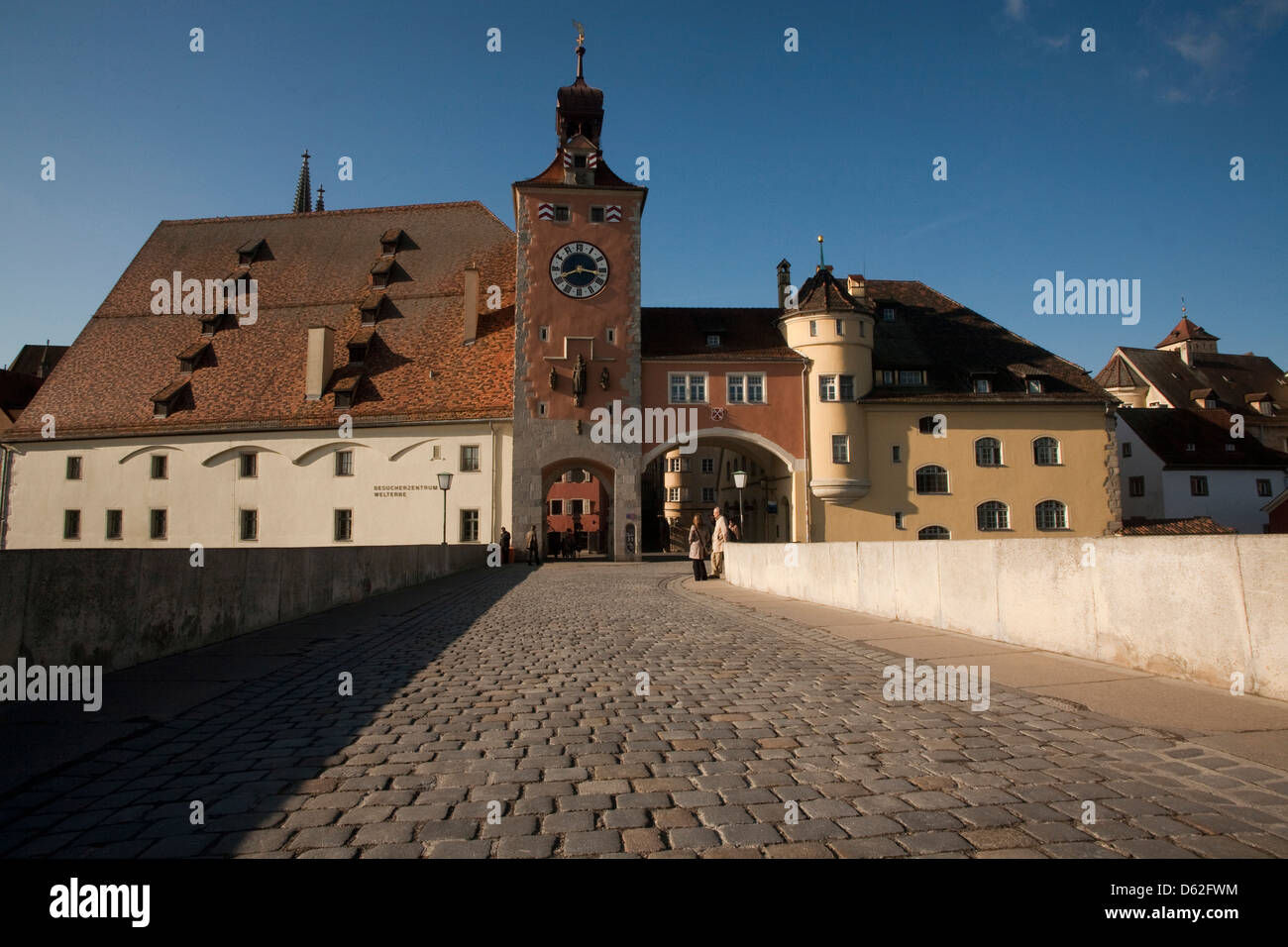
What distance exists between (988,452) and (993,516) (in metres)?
3.27

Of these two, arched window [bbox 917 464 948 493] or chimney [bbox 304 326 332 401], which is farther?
arched window [bbox 917 464 948 493]

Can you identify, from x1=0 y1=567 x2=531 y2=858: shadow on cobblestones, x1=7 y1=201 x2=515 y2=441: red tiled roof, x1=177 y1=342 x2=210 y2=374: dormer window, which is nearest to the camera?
x1=0 y1=567 x2=531 y2=858: shadow on cobblestones

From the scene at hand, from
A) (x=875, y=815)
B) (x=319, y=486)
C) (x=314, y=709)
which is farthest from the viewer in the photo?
(x=319, y=486)

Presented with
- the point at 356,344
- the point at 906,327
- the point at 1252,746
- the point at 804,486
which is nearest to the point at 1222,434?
the point at 906,327

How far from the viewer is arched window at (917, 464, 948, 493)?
4069 cm

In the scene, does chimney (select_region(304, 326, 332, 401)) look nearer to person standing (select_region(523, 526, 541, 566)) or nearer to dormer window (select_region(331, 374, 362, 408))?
dormer window (select_region(331, 374, 362, 408))

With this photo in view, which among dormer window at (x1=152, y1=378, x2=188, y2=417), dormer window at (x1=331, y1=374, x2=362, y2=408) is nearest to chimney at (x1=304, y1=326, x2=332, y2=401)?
dormer window at (x1=331, y1=374, x2=362, y2=408)

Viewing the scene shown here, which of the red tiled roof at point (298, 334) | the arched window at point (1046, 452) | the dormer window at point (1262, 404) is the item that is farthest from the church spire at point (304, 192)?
the dormer window at point (1262, 404)

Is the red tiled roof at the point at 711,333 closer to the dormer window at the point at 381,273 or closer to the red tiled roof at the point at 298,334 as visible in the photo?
the red tiled roof at the point at 298,334

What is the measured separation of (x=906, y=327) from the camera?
1777 inches

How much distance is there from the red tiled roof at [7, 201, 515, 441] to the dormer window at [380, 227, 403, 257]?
15.4 inches

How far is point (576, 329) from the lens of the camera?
128 feet
